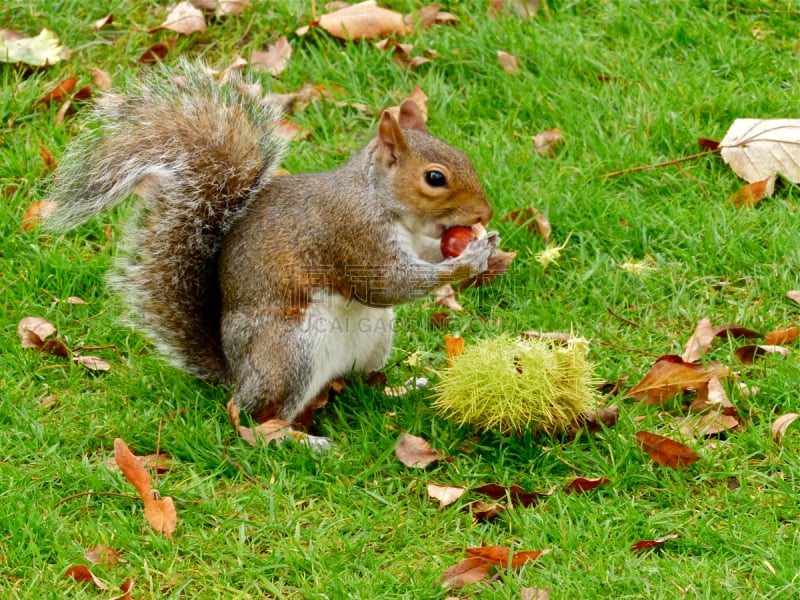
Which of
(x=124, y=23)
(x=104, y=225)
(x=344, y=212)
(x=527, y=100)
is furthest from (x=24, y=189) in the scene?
(x=527, y=100)

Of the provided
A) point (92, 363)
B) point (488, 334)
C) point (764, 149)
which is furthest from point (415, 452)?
point (764, 149)

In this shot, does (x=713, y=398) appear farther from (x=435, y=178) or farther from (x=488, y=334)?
(x=435, y=178)

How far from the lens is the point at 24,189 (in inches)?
141

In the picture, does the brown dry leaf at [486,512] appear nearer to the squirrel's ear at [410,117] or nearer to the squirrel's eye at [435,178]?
the squirrel's eye at [435,178]

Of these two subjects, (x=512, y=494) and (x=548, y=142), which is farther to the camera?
(x=548, y=142)

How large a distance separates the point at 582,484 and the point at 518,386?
9.8 inches

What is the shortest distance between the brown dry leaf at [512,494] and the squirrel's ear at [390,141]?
84 centimetres

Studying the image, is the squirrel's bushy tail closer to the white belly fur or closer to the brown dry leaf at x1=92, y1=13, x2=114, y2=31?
the white belly fur

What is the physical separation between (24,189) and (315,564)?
1.82 meters

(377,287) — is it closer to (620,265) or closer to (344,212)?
(344,212)

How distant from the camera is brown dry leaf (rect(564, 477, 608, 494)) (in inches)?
98.2

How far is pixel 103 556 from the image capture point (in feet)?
7.72

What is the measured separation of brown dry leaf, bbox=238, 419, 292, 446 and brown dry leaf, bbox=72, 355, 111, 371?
496 millimetres

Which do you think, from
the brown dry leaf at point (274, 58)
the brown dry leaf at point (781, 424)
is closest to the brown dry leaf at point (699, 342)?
the brown dry leaf at point (781, 424)
